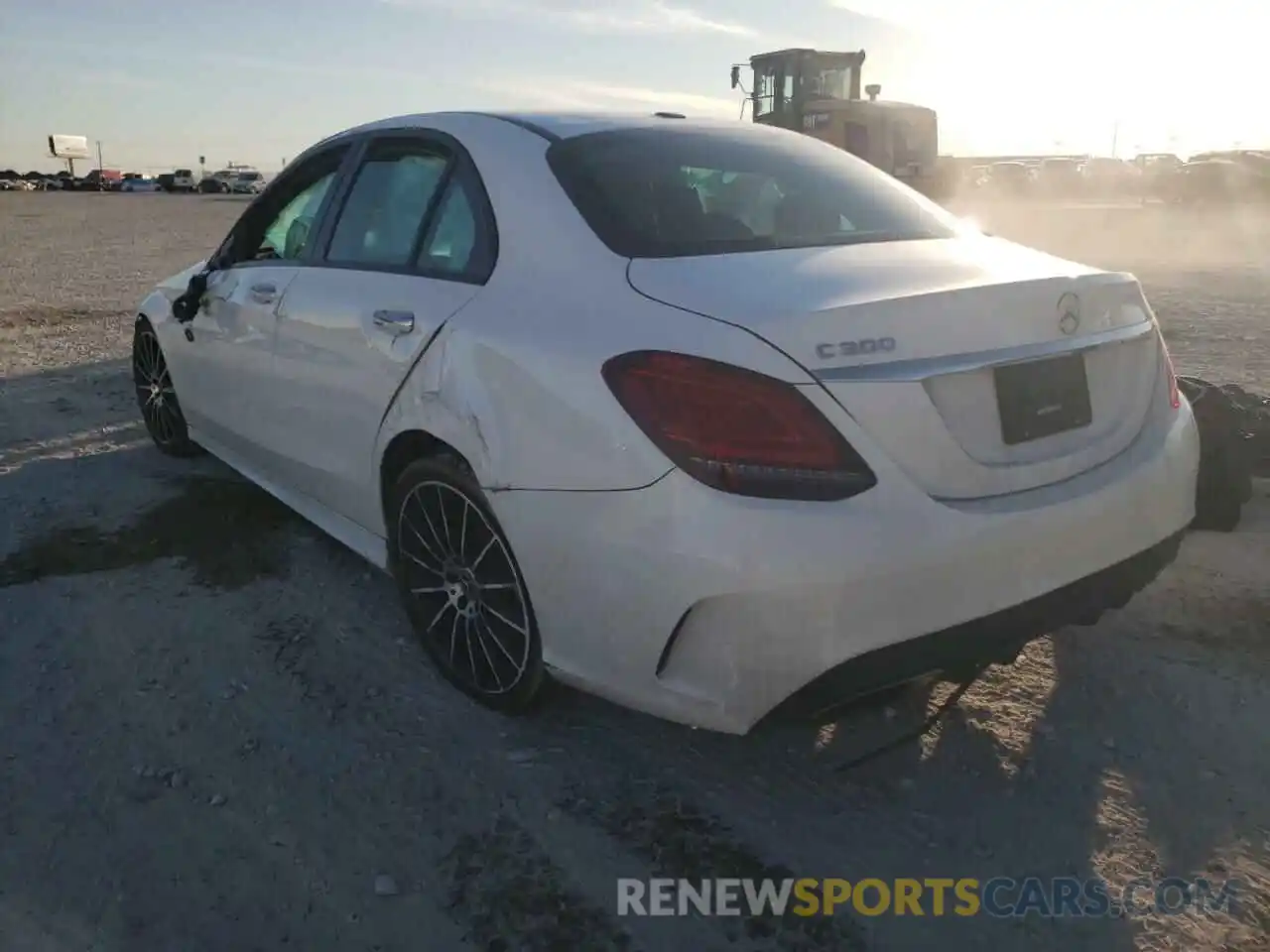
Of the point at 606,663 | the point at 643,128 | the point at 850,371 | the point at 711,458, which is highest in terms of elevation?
the point at 643,128

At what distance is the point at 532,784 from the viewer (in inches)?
103

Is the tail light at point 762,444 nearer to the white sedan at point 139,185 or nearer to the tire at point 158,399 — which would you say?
the tire at point 158,399

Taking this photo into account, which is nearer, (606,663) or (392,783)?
(606,663)

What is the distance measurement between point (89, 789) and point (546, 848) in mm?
1155

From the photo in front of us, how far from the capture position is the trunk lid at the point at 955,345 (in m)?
2.13

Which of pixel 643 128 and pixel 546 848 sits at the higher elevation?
pixel 643 128

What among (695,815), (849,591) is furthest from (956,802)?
(849,591)

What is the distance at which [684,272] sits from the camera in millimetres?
2408

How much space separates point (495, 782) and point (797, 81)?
52.2 feet

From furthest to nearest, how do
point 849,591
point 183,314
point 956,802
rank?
point 183,314
point 956,802
point 849,591

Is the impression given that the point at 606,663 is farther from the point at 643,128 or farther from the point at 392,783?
the point at 643,128

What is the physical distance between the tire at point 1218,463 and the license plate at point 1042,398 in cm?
183

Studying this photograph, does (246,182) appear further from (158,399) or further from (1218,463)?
(1218,463)
